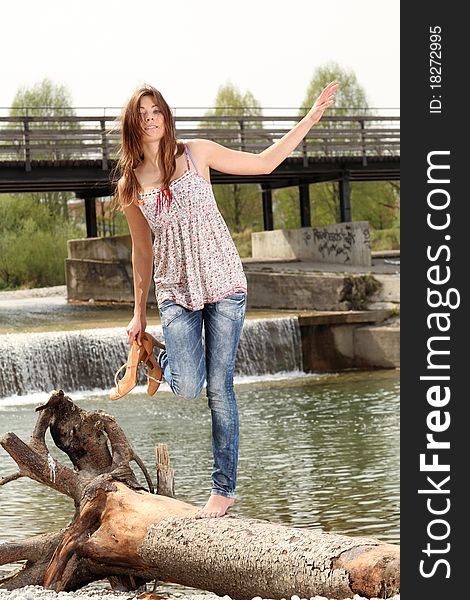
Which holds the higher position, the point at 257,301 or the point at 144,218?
the point at 144,218

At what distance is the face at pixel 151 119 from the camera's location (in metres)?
6.05

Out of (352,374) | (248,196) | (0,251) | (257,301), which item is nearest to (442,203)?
(352,374)

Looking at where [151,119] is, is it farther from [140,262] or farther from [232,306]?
[232,306]

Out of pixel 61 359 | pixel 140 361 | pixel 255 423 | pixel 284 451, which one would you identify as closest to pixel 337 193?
pixel 61 359

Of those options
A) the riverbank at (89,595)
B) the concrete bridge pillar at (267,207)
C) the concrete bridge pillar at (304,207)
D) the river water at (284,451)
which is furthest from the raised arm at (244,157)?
the concrete bridge pillar at (267,207)

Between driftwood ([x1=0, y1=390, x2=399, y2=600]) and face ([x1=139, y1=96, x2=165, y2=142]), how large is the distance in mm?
1847

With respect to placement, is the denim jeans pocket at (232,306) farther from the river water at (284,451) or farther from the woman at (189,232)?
the river water at (284,451)

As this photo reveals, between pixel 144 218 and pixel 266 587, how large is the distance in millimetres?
1834

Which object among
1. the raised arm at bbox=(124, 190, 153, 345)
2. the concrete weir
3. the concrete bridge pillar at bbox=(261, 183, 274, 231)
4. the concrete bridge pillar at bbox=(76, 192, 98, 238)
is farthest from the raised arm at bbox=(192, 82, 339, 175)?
the concrete bridge pillar at bbox=(261, 183, 274, 231)

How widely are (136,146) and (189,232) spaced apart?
0.48 meters

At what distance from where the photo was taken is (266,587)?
19.5 feet

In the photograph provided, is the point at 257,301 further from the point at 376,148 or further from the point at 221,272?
the point at 221,272

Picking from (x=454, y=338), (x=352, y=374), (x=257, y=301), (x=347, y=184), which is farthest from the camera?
(x=347, y=184)

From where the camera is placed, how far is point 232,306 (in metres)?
6.12
